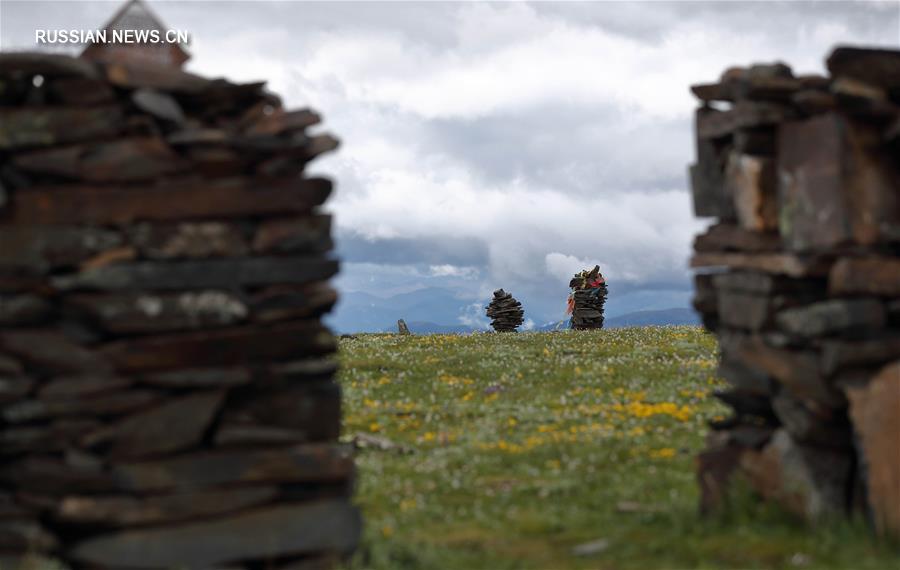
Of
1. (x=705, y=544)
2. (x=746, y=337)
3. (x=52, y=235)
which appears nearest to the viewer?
(x=52, y=235)

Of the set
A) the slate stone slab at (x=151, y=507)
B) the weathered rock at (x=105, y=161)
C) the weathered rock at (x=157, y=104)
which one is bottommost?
the slate stone slab at (x=151, y=507)

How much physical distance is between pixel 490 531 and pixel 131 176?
20.7ft

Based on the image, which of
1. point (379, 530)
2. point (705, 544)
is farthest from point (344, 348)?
point (705, 544)

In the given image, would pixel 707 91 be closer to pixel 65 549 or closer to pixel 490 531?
pixel 490 531

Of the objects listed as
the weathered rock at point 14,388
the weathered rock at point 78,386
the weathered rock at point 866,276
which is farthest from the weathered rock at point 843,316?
Result: the weathered rock at point 14,388

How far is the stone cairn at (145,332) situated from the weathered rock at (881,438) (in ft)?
18.4

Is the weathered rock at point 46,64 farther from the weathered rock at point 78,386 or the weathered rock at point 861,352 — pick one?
the weathered rock at point 861,352

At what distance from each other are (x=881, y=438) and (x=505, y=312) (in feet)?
195

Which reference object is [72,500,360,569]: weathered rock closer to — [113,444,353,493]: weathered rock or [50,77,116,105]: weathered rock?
[113,444,353,493]: weathered rock

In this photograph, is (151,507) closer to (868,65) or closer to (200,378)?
(200,378)

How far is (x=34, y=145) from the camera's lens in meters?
9.79

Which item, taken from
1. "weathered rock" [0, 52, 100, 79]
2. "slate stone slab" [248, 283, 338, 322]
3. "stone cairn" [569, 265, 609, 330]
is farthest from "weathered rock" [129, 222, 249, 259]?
"stone cairn" [569, 265, 609, 330]

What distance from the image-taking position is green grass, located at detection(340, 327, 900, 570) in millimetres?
10898

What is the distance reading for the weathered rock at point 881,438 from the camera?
10.2 metres
